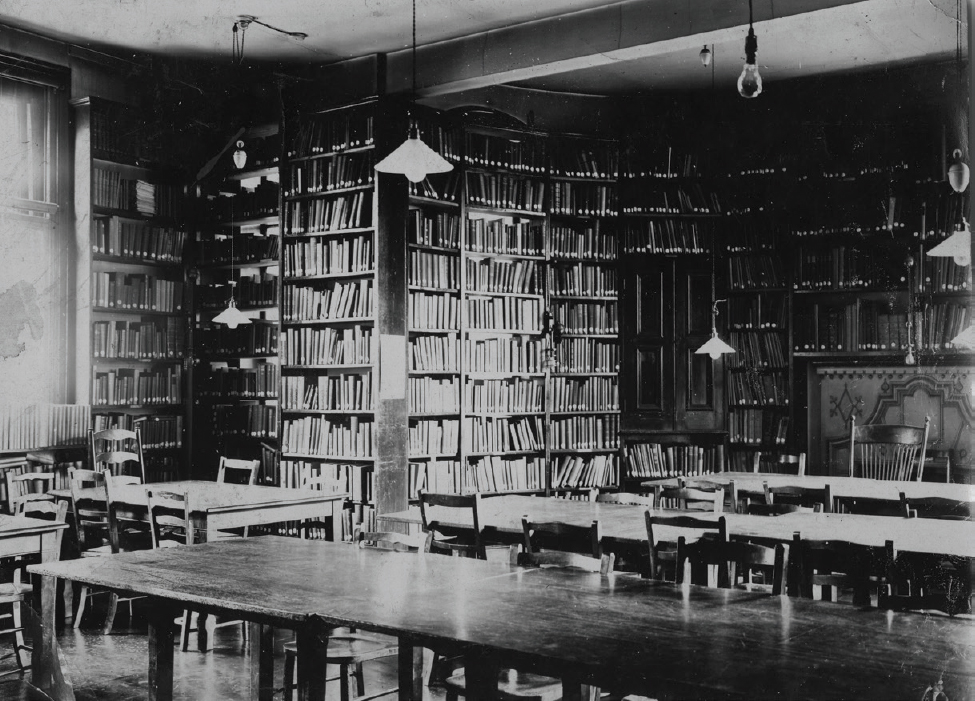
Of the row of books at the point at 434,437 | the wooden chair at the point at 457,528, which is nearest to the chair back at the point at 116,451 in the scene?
the row of books at the point at 434,437

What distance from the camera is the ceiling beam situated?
603 cm

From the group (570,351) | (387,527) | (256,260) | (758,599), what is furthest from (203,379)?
(758,599)

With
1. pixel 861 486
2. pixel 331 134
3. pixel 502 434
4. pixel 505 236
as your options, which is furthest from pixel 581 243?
pixel 861 486

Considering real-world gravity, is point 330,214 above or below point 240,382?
above

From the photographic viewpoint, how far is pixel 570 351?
852 centimetres

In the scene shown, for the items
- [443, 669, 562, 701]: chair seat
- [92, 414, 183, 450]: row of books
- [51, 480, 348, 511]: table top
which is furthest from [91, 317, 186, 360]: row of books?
[443, 669, 562, 701]: chair seat

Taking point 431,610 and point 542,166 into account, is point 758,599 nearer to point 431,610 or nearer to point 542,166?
point 431,610

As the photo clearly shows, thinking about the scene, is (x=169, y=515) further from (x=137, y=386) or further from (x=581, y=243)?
(x=581, y=243)

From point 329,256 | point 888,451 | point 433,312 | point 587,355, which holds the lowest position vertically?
point 888,451

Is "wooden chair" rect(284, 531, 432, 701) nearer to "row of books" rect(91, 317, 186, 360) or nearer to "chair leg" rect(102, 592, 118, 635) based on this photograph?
"chair leg" rect(102, 592, 118, 635)

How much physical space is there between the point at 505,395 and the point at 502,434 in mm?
333

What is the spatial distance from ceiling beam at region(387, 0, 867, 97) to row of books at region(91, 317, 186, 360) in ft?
9.99

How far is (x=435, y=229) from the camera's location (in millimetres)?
7797

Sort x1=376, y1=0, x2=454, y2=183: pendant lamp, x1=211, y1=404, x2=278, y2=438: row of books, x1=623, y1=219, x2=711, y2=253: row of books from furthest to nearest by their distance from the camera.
Answer: x1=623, y1=219, x2=711, y2=253: row of books < x1=211, y1=404, x2=278, y2=438: row of books < x1=376, y1=0, x2=454, y2=183: pendant lamp
